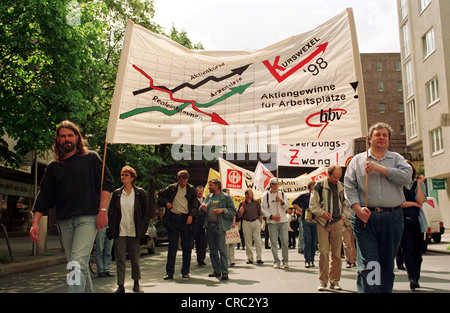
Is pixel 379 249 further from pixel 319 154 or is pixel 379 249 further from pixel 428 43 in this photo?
pixel 428 43

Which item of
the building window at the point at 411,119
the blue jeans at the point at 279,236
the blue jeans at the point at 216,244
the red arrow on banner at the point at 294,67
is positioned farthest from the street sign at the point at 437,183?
the red arrow on banner at the point at 294,67

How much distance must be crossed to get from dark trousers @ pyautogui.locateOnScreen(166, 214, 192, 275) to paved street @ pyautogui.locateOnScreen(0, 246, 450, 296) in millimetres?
260

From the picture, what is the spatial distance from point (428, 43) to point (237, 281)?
2945 cm

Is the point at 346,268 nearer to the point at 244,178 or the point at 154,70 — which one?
the point at 154,70

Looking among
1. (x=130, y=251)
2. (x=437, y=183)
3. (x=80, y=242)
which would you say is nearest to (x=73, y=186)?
(x=80, y=242)

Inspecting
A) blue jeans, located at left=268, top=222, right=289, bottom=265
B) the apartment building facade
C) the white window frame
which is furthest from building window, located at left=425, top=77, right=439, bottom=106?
blue jeans, located at left=268, top=222, right=289, bottom=265

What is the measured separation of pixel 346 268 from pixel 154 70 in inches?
254

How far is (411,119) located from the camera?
39.2 m

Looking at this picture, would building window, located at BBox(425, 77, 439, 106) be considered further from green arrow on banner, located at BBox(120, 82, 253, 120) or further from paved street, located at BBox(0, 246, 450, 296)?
green arrow on banner, located at BBox(120, 82, 253, 120)

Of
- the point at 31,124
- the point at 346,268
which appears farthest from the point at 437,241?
the point at 31,124

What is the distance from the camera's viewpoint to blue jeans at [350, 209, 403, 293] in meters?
5.09

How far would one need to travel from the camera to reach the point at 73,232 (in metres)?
5.07

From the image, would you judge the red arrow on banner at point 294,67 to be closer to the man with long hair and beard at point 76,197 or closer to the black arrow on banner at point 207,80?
the black arrow on banner at point 207,80

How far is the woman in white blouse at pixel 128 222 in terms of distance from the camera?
774 centimetres
